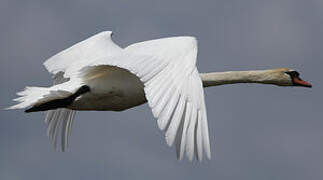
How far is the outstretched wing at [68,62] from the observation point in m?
15.3

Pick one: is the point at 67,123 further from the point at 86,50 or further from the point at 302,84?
the point at 302,84

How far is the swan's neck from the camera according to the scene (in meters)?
14.7

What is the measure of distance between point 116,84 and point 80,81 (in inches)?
22.8

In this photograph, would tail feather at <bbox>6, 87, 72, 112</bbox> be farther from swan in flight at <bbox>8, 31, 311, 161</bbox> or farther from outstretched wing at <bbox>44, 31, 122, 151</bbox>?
outstretched wing at <bbox>44, 31, 122, 151</bbox>

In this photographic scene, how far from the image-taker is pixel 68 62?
15.5 metres

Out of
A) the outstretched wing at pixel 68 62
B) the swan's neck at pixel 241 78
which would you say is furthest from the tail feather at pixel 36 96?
the swan's neck at pixel 241 78

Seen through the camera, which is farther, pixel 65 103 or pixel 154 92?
pixel 65 103

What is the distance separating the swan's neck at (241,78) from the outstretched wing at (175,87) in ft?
5.18

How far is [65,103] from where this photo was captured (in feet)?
46.3

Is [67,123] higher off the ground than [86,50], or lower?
lower

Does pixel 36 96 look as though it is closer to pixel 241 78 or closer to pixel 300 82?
pixel 241 78

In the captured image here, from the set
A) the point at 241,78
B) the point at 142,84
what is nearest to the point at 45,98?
the point at 142,84

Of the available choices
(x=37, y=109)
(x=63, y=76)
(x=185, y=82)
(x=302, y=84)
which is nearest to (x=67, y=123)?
(x=63, y=76)

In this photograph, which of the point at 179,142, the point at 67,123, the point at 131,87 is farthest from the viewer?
the point at 67,123
